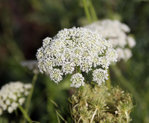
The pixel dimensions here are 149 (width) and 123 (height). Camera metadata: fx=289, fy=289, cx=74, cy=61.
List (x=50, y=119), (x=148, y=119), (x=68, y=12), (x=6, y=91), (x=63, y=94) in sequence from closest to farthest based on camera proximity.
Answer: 1. (x=6, y=91)
2. (x=50, y=119)
3. (x=148, y=119)
4. (x=63, y=94)
5. (x=68, y=12)

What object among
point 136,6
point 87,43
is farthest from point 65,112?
point 136,6

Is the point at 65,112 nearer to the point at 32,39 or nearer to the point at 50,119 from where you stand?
the point at 50,119

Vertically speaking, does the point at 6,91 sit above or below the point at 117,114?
above

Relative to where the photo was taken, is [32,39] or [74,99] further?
[32,39]

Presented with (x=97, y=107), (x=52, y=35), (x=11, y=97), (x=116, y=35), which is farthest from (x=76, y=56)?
(x=52, y=35)

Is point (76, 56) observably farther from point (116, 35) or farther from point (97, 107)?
point (116, 35)
